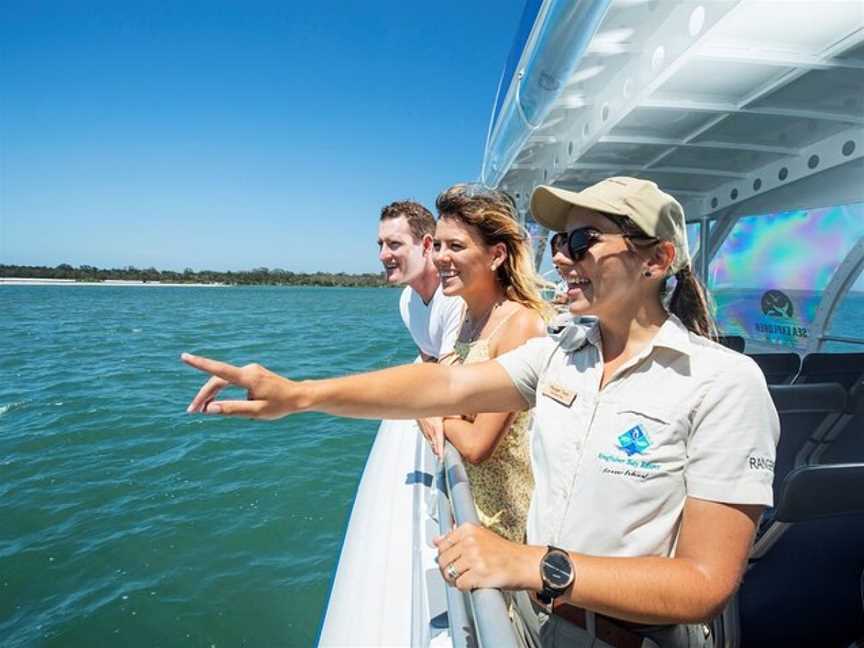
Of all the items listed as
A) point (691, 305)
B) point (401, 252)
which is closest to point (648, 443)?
point (691, 305)

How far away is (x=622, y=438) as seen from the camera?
0.98 meters

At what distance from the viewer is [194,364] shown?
1049 millimetres

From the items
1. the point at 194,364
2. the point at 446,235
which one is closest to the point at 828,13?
the point at 446,235

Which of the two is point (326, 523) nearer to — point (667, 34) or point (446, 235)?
point (446, 235)

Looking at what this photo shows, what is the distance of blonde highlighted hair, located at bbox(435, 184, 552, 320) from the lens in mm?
1809

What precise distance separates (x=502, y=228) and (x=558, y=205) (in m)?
0.64

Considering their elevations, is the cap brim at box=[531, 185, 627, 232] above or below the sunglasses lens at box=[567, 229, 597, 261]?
above

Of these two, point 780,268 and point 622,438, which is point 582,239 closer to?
point 622,438

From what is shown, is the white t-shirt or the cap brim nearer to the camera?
the cap brim

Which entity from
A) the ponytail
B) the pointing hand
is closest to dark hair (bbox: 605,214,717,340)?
the ponytail

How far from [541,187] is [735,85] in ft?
9.40

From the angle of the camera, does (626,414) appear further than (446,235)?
No

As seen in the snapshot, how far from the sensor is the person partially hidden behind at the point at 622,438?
852mm

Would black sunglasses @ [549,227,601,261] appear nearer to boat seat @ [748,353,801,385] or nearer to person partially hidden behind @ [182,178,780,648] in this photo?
person partially hidden behind @ [182,178,780,648]
